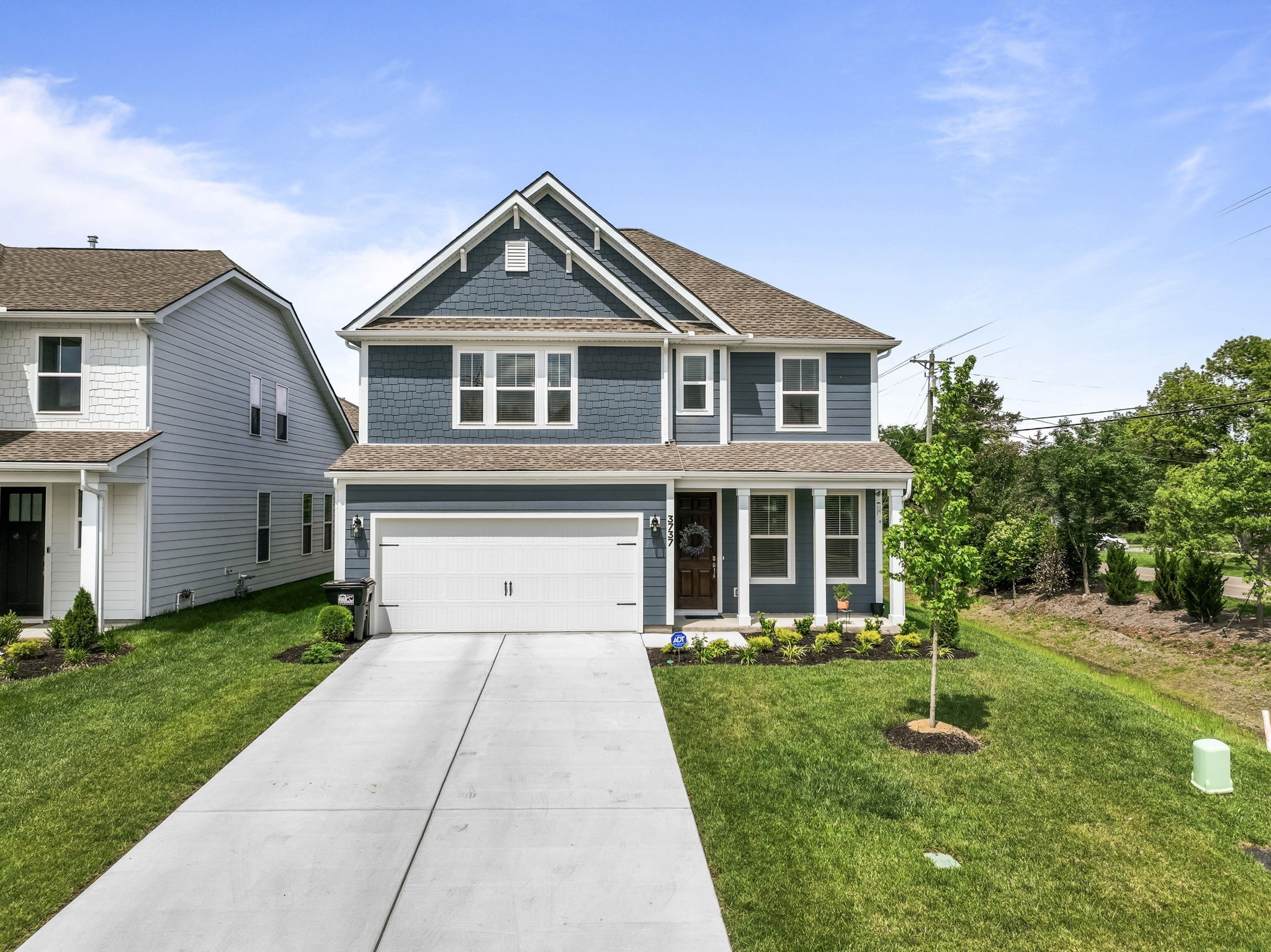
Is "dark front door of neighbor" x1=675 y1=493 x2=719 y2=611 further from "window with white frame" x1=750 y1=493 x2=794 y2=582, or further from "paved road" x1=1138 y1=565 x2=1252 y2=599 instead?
"paved road" x1=1138 y1=565 x2=1252 y2=599

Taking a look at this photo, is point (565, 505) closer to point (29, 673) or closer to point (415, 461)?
point (415, 461)

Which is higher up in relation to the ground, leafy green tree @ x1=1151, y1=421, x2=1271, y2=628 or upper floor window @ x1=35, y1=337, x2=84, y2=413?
upper floor window @ x1=35, y1=337, x2=84, y2=413

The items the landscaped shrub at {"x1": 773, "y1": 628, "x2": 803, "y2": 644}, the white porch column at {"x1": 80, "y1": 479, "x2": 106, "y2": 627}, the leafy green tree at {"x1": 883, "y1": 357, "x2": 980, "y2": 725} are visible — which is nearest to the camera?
the leafy green tree at {"x1": 883, "y1": 357, "x2": 980, "y2": 725}

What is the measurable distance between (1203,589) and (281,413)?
24408 mm

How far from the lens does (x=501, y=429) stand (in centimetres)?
1348

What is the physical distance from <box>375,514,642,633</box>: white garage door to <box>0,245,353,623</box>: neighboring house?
5092 millimetres

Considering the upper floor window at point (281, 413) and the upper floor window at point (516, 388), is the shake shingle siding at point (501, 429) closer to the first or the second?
the upper floor window at point (516, 388)

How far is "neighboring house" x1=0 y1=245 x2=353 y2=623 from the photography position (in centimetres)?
1279

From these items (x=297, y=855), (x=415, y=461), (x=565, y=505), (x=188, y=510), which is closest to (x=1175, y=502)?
(x=565, y=505)

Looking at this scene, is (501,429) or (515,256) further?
(515,256)

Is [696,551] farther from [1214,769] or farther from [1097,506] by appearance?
[1097,506]

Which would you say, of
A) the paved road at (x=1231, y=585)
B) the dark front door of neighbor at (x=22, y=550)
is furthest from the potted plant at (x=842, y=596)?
the dark front door of neighbor at (x=22, y=550)

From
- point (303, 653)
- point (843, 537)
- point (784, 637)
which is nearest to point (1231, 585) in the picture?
point (843, 537)

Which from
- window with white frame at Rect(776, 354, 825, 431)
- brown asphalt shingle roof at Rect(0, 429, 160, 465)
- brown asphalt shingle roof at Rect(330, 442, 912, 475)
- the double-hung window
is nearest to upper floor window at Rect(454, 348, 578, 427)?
brown asphalt shingle roof at Rect(330, 442, 912, 475)
